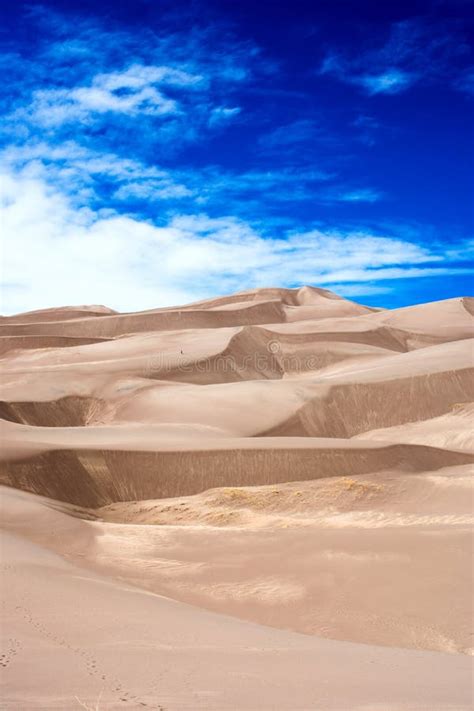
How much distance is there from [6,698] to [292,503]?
11.5 metres

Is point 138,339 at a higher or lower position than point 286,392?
higher

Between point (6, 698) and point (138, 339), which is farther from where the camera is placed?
point (138, 339)

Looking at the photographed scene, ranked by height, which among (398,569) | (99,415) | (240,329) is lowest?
(398,569)

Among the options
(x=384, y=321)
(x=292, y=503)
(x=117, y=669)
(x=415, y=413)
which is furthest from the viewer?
(x=384, y=321)

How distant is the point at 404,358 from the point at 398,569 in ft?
78.0

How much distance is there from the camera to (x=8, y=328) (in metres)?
58.1

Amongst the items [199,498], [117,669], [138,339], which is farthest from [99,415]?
[117,669]

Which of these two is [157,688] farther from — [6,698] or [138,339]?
[138,339]

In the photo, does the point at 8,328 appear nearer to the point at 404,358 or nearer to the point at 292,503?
the point at 404,358

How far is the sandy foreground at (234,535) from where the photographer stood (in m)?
4.13

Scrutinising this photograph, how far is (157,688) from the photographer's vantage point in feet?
12.1

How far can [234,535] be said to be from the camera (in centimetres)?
1143

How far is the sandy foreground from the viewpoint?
13.6 feet

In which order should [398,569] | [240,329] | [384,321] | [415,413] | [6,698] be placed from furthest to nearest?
[384,321] < [240,329] < [415,413] < [398,569] < [6,698]
